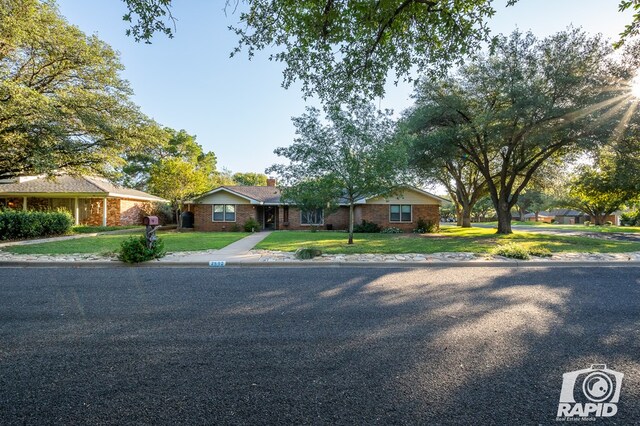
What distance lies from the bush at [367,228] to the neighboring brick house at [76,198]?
19.0m

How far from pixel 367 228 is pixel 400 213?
3301 millimetres

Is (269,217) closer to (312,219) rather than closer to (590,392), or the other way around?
(312,219)

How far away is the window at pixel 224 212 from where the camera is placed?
2458 cm

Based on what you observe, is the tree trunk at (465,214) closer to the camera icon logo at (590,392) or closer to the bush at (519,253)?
the bush at (519,253)

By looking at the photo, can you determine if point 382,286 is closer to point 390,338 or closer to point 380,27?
point 390,338

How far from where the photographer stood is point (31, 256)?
9742 mm

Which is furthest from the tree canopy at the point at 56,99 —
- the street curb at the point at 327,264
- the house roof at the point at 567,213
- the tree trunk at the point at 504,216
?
the house roof at the point at 567,213

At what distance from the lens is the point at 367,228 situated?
75.6 ft

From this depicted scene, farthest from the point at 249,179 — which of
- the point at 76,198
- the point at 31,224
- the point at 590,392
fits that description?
the point at 590,392

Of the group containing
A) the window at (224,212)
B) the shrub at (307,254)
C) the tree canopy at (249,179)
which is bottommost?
the shrub at (307,254)

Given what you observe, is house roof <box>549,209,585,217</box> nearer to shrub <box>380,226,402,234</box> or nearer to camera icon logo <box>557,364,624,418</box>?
shrub <box>380,226,402,234</box>

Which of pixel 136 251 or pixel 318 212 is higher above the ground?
pixel 318 212

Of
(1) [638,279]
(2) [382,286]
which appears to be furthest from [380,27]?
(1) [638,279]

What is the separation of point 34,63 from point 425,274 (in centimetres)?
1866
